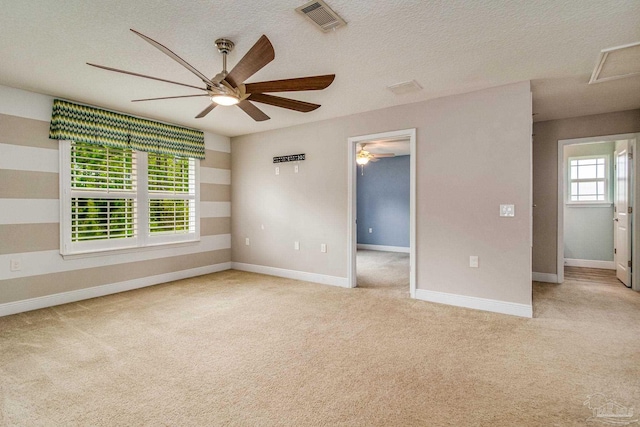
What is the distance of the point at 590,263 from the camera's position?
231 inches

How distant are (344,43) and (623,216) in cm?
518

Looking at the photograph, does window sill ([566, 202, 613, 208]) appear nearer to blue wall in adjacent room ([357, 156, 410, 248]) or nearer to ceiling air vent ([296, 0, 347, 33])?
blue wall in adjacent room ([357, 156, 410, 248])

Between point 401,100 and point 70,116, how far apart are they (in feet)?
13.5

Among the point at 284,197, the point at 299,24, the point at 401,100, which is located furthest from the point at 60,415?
the point at 401,100

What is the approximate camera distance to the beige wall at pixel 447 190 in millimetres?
3365

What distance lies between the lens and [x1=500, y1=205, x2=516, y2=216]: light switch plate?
338 centimetres

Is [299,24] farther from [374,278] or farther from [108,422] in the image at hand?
[374,278]

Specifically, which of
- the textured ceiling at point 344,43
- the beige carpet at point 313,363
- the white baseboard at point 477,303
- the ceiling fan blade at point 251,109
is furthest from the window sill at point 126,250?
the white baseboard at point 477,303

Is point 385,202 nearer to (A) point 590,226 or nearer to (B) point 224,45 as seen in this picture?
(A) point 590,226

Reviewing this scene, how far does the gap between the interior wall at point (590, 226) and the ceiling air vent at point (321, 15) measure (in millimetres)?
6026

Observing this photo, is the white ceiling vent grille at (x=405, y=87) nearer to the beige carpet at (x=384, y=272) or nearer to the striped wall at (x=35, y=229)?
the beige carpet at (x=384, y=272)

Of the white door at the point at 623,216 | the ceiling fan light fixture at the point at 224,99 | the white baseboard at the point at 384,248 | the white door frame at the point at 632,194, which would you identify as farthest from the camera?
the white baseboard at the point at 384,248

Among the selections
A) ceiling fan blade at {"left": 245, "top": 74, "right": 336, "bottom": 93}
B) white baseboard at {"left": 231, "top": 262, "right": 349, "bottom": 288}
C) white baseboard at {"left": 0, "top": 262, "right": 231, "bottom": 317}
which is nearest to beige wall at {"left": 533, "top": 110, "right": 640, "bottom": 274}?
white baseboard at {"left": 231, "top": 262, "right": 349, "bottom": 288}

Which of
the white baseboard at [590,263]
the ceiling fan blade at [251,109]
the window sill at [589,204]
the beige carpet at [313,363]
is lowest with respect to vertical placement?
the beige carpet at [313,363]
